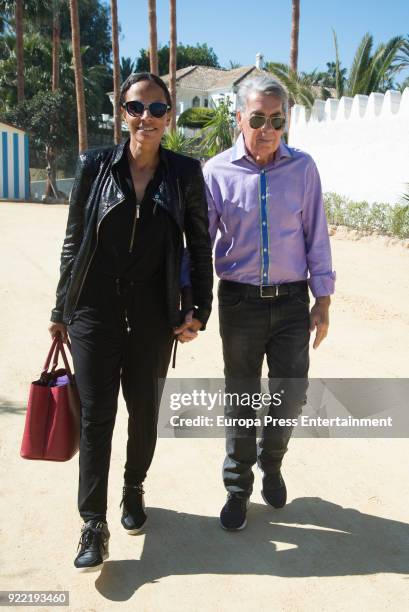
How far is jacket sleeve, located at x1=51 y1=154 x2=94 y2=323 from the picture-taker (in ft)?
8.79

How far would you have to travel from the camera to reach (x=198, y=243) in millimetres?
2805

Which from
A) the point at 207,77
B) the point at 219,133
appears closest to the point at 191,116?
the point at 207,77

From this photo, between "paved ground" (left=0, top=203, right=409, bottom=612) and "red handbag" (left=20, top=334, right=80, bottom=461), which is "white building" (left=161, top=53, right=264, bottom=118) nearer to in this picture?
"paved ground" (left=0, top=203, right=409, bottom=612)

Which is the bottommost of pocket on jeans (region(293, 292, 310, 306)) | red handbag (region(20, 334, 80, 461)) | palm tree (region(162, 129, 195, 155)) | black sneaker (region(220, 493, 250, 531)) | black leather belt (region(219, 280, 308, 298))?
black sneaker (region(220, 493, 250, 531))

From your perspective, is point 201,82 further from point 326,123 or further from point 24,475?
point 24,475

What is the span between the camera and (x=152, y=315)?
269 centimetres

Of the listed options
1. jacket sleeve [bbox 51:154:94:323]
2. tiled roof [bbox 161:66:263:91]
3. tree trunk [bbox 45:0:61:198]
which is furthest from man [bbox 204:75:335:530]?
tiled roof [bbox 161:66:263:91]

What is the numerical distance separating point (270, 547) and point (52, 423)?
43.9 inches

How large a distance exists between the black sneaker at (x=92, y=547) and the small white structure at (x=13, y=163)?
24.0 meters

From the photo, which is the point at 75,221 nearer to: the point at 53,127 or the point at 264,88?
the point at 264,88

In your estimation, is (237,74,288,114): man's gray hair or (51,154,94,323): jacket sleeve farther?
(237,74,288,114): man's gray hair

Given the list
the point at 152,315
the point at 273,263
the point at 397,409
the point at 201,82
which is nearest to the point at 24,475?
the point at 152,315

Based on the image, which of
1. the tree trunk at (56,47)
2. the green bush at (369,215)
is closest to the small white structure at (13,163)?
the tree trunk at (56,47)

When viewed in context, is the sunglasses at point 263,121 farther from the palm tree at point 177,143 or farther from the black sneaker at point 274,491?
the palm tree at point 177,143
